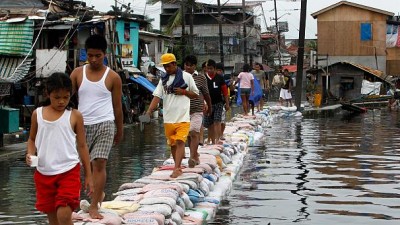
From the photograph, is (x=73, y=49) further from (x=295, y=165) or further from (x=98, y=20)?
(x=295, y=165)

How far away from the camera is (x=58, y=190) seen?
659cm

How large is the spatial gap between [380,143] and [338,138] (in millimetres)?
1727

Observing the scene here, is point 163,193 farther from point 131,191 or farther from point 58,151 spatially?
point 58,151

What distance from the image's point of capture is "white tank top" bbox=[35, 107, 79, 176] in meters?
6.60

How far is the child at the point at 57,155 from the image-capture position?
657 cm

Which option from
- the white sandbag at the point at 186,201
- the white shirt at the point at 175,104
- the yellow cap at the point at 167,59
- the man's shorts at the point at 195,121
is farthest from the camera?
the man's shorts at the point at 195,121

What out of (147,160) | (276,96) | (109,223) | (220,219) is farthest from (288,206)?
(276,96)

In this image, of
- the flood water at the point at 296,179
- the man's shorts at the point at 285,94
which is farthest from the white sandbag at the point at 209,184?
the man's shorts at the point at 285,94

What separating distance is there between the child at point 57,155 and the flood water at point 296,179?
10.3ft

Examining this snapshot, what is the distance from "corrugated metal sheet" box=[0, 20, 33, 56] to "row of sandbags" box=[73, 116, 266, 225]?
13.0 metres

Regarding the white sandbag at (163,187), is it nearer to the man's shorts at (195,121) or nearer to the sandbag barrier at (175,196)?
the sandbag barrier at (175,196)

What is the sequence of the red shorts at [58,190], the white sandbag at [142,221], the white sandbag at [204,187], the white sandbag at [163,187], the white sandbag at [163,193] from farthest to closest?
the white sandbag at [204,187]
the white sandbag at [163,187]
the white sandbag at [163,193]
the white sandbag at [142,221]
the red shorts at [58,190]

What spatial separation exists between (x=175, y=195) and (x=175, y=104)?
2069mm

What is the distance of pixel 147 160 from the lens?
54.9 feet
